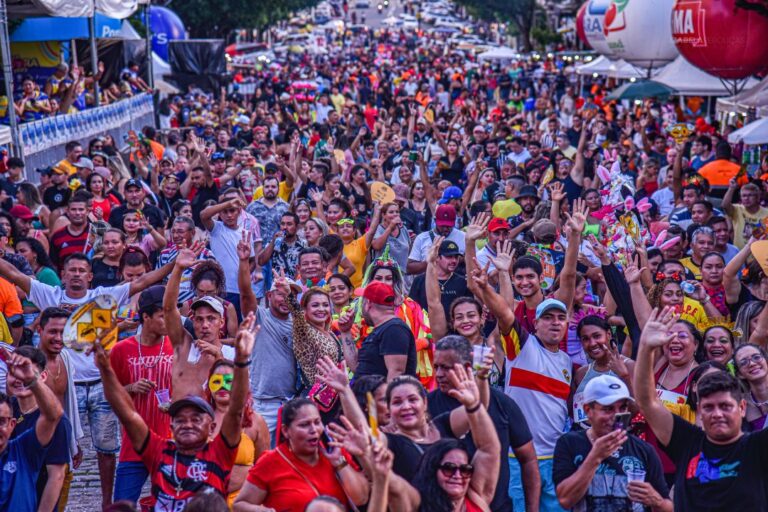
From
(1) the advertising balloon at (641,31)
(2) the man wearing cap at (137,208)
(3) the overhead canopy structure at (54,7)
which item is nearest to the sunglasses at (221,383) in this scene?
(2) the man wearing cap at (137,208)

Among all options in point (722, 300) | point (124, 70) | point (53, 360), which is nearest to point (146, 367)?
point (53, 360)

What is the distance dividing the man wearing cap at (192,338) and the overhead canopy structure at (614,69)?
1954cm

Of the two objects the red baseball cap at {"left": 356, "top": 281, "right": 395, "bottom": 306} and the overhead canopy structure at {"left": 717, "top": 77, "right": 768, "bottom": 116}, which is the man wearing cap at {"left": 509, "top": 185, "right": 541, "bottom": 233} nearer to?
the overhead canopy structure at {"left": 717, "top": 77, "right": 768, "bottom": 116}

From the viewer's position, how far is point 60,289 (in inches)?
336

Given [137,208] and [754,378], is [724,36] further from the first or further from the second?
[754,378]

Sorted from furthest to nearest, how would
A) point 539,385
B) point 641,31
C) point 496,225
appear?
point 641,31
point 496,225
point 539,385

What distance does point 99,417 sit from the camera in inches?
305

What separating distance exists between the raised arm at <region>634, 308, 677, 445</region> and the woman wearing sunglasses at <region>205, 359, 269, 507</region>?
1.96 meters

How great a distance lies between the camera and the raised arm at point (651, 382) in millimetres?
5637

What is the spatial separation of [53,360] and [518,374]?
104 inches

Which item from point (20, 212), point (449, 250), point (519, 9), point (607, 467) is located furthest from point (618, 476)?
point (519, 9)

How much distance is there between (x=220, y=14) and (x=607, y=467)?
154ft

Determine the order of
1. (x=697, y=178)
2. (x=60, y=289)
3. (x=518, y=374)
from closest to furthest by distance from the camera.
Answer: (x=518, y=374)
(x=60, y=289)
(x=697, y=178)

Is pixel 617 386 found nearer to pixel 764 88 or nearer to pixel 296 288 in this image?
pixel 296 288
